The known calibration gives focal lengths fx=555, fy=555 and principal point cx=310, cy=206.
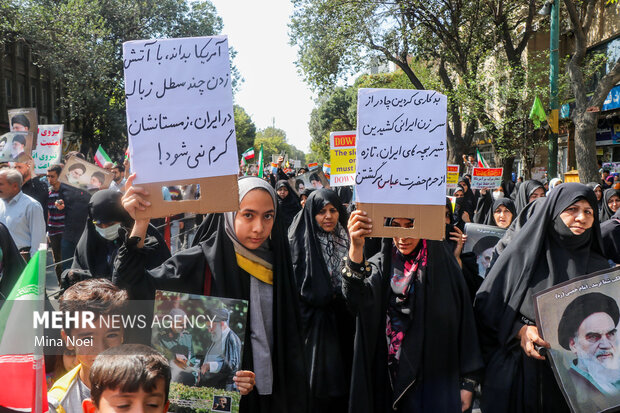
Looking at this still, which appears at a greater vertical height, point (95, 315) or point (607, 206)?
point (607, 206)

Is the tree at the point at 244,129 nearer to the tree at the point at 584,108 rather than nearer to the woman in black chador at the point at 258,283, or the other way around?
the tree at the point at 584,108

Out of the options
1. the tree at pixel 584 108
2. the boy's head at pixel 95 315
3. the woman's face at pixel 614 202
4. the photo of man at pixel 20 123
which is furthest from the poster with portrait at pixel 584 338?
the tree at pixel 584 108

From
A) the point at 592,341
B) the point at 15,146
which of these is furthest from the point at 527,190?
the point at 15,146

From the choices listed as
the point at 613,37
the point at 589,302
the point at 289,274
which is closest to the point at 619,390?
the point at 589,302

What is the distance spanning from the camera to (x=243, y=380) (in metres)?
2.17

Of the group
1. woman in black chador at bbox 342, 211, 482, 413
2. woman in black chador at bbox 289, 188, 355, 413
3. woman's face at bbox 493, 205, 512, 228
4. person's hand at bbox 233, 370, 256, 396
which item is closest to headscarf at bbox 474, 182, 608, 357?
woman in black chador at bbox 342, 211, 482, 413

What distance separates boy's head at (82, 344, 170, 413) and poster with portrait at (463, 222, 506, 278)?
385 cm

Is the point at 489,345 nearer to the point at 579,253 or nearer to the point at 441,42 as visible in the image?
the point at 579,253

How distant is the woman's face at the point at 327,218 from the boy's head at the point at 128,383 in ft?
7.27

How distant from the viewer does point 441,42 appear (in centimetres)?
2091

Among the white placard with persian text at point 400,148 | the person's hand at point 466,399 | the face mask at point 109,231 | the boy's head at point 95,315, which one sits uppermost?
the white placard with persian text at point 400,148

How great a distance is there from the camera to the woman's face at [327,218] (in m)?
3.99

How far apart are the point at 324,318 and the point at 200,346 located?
5.04ft

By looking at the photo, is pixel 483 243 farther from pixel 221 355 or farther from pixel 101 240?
pixel 221 355
